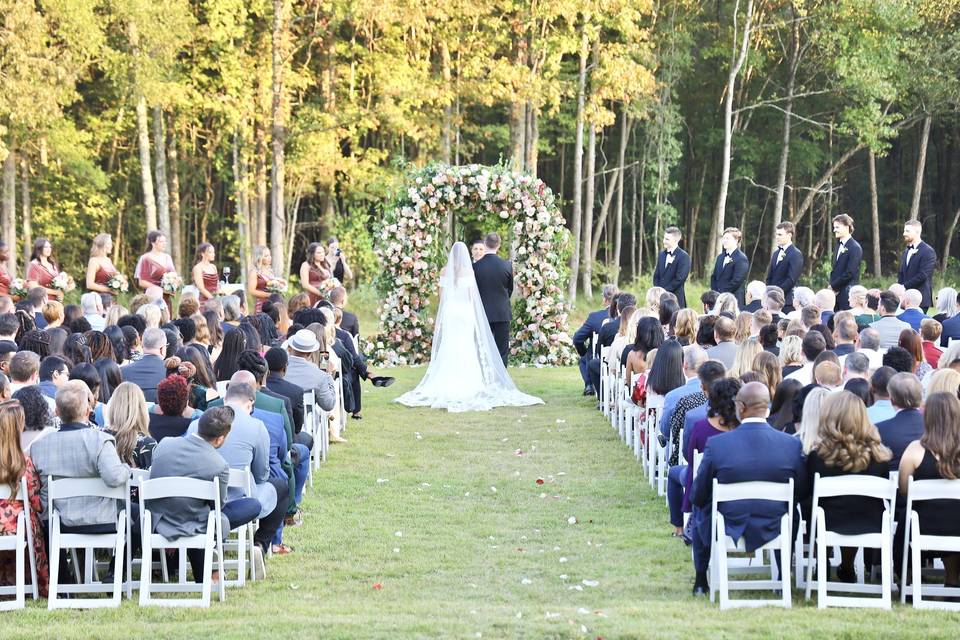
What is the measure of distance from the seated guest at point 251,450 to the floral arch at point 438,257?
10.1m

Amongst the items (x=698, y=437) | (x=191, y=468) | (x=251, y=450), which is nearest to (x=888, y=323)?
(x=698, y=437)

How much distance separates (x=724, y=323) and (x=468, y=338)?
16.6 feet

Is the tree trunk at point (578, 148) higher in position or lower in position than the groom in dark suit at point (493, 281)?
higher

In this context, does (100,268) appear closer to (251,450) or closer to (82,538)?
(251,450)

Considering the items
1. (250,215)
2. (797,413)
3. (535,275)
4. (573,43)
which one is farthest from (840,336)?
(250,215)

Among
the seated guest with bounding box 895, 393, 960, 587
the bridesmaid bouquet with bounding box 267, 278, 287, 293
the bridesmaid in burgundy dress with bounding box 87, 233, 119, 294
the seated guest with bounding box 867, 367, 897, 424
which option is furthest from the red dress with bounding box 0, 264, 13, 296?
the seated guest with bounding box 895, 393, 960, 587

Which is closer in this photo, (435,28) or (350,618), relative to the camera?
(350,618)

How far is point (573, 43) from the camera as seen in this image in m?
24.8

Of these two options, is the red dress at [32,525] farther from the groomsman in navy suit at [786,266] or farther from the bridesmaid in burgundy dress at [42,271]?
the groomsman in navy suit at [786,266]

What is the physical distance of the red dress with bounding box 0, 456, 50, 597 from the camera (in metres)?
6.37

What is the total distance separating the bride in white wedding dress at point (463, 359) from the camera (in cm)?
1391

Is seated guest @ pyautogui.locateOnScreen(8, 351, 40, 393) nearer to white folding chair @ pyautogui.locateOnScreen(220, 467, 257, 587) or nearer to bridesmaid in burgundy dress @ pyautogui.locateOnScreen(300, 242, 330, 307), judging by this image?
white folding chair @ pyautogui.locateOnScreen(220, 467, 257, 587)

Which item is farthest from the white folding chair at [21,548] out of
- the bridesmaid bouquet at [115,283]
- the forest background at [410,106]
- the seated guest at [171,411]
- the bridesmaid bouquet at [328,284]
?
the forest background at [410,106]

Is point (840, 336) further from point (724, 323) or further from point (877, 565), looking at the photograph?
point (877, 565)
